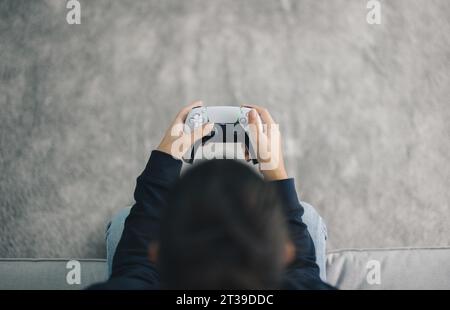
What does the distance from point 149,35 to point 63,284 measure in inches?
30.5

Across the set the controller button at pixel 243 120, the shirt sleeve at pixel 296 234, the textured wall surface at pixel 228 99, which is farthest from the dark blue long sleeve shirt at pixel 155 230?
the textured wall surface at pixel 228 99

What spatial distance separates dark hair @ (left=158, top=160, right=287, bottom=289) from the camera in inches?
15.4

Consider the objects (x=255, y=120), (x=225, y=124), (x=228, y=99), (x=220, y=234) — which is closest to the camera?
(x=220, y=234)

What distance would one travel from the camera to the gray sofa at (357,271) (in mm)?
918

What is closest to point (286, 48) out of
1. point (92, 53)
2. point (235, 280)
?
point (92, 53)

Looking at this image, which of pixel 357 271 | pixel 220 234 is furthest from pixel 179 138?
pixel 357 271

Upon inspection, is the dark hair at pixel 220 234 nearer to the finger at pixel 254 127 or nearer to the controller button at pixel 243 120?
the finger at pixel 254 127

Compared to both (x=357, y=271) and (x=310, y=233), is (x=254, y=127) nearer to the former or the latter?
(x=310, y=233)

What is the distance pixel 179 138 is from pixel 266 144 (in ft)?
0.51

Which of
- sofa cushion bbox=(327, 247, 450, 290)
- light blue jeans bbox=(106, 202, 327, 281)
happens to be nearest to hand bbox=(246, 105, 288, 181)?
light blue jeans bbox=(106, 202, 327, 281)

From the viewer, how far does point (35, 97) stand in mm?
1269

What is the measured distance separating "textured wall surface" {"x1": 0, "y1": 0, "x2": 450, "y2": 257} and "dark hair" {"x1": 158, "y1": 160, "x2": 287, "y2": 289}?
805 millimetres

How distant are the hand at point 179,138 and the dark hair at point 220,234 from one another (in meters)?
0.30

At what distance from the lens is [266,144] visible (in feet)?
2.44
